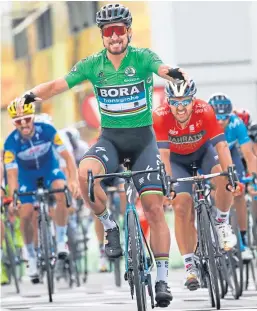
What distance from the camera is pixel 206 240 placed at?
1276cm

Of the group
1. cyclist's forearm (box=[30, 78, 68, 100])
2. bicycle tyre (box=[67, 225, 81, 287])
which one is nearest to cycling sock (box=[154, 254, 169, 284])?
cyclist's forearm (box=[30, 78, 68, 100])

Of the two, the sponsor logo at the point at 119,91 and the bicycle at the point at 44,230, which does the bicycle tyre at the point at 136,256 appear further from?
the bicycle at the point at 44,230

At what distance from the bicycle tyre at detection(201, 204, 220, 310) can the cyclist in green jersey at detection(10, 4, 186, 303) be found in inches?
30.2

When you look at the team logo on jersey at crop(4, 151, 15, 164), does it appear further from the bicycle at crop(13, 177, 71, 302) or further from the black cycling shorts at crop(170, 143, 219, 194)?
the black cycling shorts at crop(170, 143, 219, 194)

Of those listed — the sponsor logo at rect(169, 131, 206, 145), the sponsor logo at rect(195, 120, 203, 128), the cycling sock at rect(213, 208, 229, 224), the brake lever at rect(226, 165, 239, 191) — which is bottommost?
the cycling sock at rect(213, 208, 229, 224)

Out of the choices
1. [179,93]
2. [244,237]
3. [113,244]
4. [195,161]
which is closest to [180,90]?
[179,93]

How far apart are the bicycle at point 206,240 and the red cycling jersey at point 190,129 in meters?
0.46

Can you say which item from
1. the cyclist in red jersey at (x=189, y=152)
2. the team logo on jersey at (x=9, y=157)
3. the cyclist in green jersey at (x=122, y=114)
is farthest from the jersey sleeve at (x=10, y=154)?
the cyclist in green jersey at (x=122, y=114)

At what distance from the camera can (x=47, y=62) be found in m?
39.0

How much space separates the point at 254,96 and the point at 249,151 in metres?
18.7

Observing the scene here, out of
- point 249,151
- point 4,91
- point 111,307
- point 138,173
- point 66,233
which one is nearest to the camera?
point 138,173

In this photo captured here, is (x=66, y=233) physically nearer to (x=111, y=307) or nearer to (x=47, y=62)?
(x=111, y=307)

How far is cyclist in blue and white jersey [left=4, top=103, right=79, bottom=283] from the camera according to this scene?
54.3ft

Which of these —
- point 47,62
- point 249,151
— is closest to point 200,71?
point 47,62
